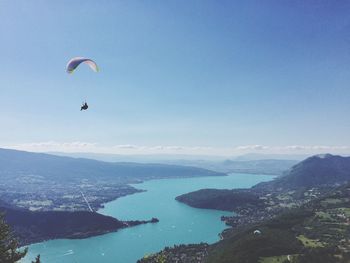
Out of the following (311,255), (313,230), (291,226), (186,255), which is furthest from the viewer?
(291,226)

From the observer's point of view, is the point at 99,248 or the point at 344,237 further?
the point at 99,248

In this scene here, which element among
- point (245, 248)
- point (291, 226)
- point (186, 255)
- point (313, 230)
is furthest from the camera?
point (291, 226)

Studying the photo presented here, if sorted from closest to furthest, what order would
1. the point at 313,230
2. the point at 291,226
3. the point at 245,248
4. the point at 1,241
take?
the point at 1,241 < the point at 245,248 < the point at 313,230 < the point at 291,226

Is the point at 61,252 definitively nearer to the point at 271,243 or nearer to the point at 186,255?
the point at 186,255

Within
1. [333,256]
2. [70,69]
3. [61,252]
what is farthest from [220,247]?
[70,69]

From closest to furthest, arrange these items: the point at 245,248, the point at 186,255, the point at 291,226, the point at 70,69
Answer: the point at 70,69
the point at 245,248
the point at 186,255
the point at 291,226

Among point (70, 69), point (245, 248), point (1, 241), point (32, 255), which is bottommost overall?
point (32, 255)

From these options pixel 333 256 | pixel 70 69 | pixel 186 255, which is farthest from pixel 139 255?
pixel 70 69

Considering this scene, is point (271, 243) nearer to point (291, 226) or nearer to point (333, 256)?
point (333, 256)

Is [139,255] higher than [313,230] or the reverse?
the reverse
